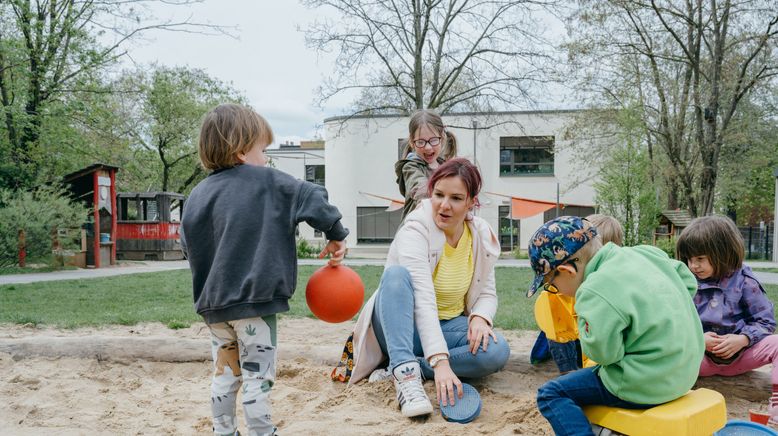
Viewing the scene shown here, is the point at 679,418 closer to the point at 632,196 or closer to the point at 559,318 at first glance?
Result: the point at 559,318

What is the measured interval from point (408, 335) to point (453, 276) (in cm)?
46

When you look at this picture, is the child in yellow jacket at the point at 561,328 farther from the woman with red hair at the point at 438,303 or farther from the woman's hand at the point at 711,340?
the woman's hand at the point at 711,340

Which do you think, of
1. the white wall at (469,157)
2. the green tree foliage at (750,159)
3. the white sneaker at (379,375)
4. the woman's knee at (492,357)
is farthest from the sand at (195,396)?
the white wall at (469,157)

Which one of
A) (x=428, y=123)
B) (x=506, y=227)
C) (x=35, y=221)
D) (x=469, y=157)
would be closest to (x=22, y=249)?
(x=35, y=221)

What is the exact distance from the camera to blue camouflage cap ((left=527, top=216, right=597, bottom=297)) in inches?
88.0

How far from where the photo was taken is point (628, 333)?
2035 millimetres

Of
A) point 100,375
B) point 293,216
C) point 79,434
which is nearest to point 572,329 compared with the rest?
point 293,216

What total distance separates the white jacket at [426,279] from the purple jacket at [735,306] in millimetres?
1080

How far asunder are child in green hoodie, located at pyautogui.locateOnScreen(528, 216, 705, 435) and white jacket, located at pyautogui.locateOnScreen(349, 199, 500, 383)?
748mm

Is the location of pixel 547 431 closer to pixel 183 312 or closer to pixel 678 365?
pixel 678 365

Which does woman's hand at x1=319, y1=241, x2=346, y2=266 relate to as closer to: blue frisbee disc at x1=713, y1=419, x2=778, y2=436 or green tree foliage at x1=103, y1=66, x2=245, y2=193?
blue frisbee disc at x1=713, y1=419, x2=778, y2=436

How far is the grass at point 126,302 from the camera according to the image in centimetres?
552

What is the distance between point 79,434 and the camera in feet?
8.79

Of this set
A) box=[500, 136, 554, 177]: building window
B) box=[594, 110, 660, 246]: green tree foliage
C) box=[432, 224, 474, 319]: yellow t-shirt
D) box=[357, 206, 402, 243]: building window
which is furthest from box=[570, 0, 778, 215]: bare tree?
box=[432, 224, 474, 319]: yellow t-shirt
